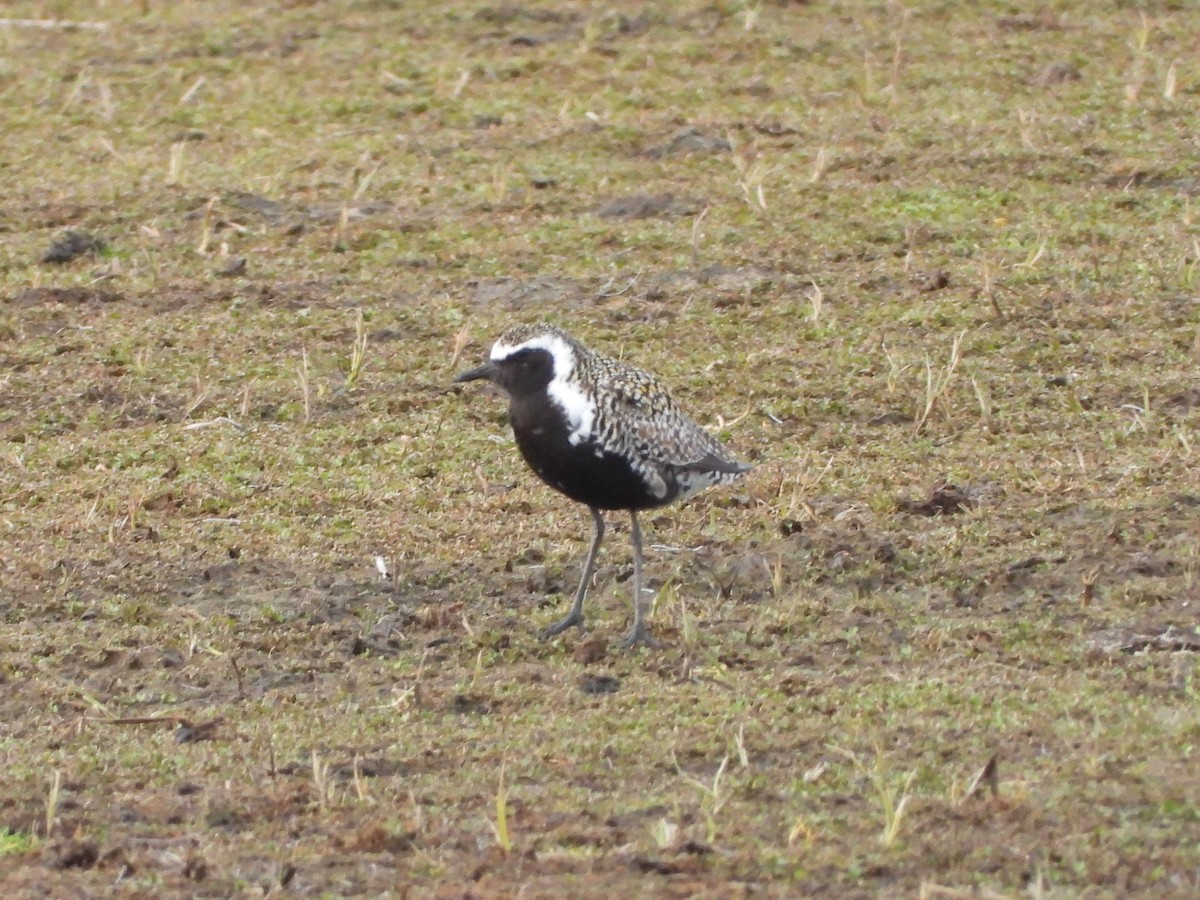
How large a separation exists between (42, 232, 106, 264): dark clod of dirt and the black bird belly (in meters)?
3.94

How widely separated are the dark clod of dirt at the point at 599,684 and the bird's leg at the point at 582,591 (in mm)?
419

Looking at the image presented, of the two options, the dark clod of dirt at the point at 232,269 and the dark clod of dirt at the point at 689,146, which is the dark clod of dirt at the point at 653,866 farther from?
the dark clod of dirt at the point at 689,146

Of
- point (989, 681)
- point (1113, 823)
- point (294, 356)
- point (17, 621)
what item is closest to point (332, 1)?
point (294, 356)

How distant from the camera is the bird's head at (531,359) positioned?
6.55 metres

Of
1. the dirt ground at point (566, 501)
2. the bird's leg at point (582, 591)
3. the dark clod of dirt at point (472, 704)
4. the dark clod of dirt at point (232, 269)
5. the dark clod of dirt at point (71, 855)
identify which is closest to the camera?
the dark clod of dirt at point (71, 855)

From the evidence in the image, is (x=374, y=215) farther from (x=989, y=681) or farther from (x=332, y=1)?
(x=989, y=681)

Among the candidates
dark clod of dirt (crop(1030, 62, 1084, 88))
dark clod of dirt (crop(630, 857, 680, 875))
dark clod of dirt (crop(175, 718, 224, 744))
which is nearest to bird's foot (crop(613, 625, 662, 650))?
dark clod of dirt (crop(175, 718, 224, 744))

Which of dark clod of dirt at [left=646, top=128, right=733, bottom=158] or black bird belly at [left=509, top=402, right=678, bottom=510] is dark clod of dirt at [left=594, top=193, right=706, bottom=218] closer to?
dark clod of dirt at [left=646, top=128, right=733, bottom=158]

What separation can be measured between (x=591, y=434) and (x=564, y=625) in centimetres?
57

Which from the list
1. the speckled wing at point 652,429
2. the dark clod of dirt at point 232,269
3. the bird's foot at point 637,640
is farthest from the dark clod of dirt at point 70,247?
the bird's foot at point 637,640

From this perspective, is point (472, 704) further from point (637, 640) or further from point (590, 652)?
point (637, 640)

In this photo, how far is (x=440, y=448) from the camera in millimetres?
7953

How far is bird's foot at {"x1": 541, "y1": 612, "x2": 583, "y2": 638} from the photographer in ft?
21.0

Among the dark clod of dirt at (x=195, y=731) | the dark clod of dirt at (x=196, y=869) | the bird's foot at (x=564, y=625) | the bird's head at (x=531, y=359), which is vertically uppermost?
the bird's head at (x=531, y=359)
